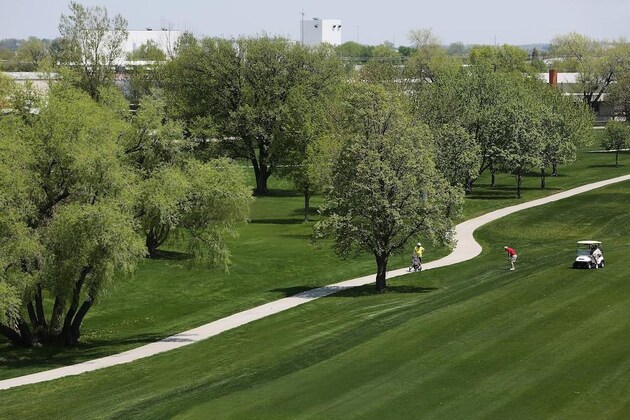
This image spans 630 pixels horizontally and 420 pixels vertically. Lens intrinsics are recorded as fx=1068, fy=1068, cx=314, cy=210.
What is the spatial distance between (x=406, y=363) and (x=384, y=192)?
689 inches

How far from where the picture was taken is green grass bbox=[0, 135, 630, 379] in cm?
4472

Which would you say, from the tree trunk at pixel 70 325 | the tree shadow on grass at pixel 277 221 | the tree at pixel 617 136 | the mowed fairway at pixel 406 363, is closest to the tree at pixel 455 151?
the tree shadow on grass at pixel 277 221

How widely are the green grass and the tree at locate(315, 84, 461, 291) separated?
5226 millimetres

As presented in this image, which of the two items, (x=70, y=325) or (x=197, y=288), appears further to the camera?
(x=197, y=288)

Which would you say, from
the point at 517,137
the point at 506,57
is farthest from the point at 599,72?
the point at 517,137

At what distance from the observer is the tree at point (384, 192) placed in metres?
52.2

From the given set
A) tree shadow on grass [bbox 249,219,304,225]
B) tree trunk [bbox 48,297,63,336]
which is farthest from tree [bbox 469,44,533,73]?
tree trunk [bbox 48,297,63,336]

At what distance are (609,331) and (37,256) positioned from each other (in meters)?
21.5

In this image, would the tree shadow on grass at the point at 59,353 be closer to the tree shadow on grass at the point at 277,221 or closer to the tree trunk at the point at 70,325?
the tree trunk at the point at 70,325

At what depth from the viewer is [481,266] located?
59.2 metres

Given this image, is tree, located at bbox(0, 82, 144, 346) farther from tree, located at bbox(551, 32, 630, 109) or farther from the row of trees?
tree, located at bbox(551, 32, 630, 109)

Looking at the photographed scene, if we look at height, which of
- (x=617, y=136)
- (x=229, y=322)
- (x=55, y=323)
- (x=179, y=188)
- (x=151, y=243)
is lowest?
(x=229, y=322)

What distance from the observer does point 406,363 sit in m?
35.9

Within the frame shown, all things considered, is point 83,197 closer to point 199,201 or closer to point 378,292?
point 199,201
